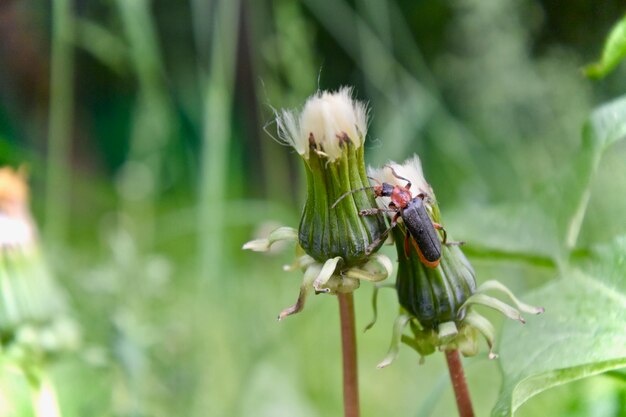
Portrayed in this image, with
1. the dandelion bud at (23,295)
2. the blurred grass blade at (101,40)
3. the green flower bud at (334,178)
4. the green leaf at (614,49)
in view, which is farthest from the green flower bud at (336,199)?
the blurred grass blade at (101,40)

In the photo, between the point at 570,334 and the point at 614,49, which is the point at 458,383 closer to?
the point at 570,334

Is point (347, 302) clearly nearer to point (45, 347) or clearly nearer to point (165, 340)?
point (45, 347)

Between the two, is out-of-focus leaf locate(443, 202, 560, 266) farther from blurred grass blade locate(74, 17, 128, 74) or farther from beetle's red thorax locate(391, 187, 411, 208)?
blurred grass blade locate(74, 17, 128, 74)

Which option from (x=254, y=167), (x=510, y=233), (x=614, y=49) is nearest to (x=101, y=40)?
(x=254, y=167)

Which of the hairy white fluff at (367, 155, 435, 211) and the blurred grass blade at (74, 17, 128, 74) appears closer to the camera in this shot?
the hairy white fluff at (367, 155, 435, 211)

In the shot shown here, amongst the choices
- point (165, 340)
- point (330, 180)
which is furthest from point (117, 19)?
point (330, 180)

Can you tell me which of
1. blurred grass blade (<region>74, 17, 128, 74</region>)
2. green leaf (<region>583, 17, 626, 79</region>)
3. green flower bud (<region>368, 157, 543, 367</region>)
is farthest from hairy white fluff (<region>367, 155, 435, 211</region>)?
blurred grass blade (<region>74, 17, 128, 74</region>)

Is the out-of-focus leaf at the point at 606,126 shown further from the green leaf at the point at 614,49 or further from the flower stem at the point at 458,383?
the flower stem at the point at 458,383
